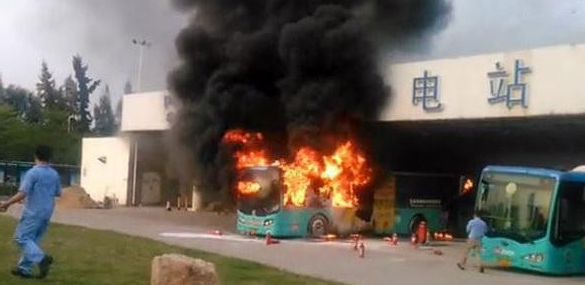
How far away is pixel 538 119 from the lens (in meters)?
24.0

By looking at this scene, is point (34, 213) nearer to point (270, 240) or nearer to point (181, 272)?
point (181, 272)

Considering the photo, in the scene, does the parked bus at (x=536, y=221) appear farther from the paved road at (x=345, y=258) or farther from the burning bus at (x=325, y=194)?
the burning bus at (x=325, y=194)

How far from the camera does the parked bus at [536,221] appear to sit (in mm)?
18000

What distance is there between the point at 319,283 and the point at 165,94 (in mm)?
25235

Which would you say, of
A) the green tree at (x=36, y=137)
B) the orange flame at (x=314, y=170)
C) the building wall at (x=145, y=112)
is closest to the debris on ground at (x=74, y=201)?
the building wall at (x=145, y=112)

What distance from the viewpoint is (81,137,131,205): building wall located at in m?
44.2

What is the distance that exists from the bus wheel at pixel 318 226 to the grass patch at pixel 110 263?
703 centimetres

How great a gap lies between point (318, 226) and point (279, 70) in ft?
21.3

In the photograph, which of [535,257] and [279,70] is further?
[279,70]

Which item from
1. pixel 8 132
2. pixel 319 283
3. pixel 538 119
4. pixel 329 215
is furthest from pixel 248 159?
pixel 8 132

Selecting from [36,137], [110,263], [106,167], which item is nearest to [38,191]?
[110,263]

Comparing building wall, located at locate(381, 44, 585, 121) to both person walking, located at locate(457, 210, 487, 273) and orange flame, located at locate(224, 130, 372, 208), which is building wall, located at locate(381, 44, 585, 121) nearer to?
orange flame, located at locate(224, 130, 372, 208)

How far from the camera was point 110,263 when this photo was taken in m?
13.5

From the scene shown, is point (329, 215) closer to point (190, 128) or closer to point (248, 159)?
point (248, 159)
